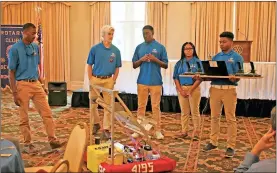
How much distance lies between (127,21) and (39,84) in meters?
5.29

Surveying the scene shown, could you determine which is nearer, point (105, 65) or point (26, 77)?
point (26, 77)

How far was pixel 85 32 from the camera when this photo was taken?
29.9 ft

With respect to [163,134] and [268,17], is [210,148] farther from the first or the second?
[268,17]

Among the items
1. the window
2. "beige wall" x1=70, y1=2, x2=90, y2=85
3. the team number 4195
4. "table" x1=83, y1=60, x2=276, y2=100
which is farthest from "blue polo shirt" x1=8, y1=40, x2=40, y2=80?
"beige wall" x1=70, y1=2, x2=90, y2=85

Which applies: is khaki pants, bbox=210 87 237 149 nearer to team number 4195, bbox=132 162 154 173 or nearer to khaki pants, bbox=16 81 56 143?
team number 4195, bbox=132 162 154 173

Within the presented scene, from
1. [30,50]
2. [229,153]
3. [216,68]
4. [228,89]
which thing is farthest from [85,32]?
[229,153]

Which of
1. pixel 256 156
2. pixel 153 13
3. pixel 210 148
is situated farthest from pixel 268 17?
pixel 256 156

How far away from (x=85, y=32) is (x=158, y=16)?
192 centimetres

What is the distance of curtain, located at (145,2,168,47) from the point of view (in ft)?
28.0

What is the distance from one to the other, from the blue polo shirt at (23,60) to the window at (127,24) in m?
5.08

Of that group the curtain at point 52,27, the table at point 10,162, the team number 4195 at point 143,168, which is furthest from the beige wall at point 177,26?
the table at point 10,162

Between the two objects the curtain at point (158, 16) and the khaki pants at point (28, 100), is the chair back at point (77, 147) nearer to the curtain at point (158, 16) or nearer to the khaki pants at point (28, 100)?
the khaki pants at point (28, 100)

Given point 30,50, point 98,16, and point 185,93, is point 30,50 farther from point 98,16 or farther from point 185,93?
point 98,16

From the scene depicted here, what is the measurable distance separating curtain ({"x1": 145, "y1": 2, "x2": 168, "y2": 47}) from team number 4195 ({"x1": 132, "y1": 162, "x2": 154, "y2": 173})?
582 cm
